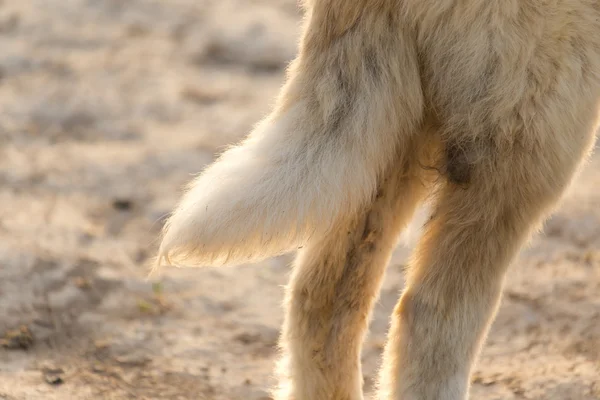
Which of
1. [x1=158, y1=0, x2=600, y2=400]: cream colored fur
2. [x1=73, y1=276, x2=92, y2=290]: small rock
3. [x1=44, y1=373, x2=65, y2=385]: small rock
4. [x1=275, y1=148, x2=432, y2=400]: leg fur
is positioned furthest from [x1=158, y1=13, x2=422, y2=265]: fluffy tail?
[x1=73, y1=276, x2=92, y2=290]: small rock

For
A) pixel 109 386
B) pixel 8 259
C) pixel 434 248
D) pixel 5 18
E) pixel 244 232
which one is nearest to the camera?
pixel 244 232

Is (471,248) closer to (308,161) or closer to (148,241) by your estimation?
(308,161)

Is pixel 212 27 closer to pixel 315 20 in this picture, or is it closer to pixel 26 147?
pixel 26 147

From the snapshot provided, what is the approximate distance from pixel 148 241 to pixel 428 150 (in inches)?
86.7

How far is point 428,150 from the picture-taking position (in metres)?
2.77

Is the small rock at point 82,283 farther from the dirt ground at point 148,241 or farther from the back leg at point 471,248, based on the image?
the back leg at point 471,248

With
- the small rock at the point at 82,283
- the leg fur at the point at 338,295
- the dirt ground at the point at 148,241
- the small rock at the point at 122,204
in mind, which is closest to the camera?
the leg fur at the point at 338,295

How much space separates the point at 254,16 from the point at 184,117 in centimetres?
145

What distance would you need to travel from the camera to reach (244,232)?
2373 millimetres

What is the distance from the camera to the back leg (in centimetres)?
250

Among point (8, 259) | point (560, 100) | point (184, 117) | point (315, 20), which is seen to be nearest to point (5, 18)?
point (184, 117)

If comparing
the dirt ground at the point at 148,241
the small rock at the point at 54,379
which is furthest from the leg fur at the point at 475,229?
the small rock at the point at 54,379

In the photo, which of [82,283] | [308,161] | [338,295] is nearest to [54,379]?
[82,283]

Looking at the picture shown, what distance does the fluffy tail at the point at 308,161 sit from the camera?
2.39m
